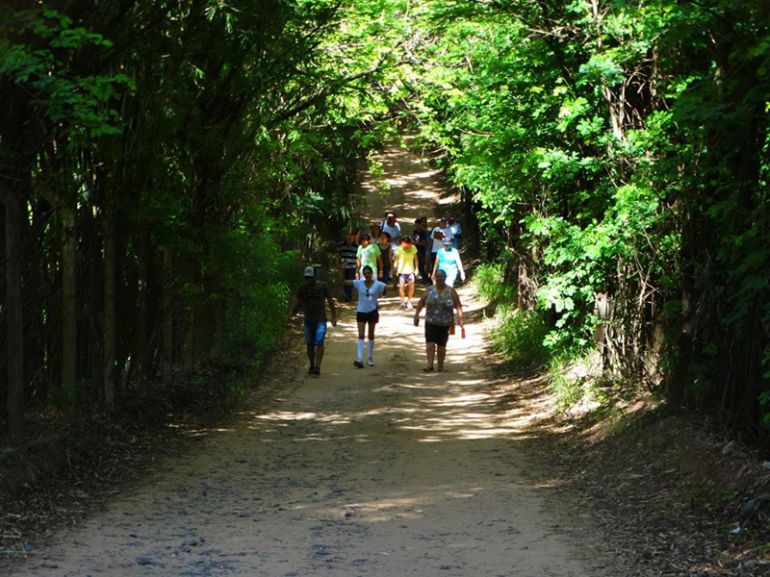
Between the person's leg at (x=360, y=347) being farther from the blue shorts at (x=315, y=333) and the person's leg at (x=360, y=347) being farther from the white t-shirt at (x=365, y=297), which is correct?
the blue shorts at (x=315, y=333)

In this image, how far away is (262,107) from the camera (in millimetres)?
15914

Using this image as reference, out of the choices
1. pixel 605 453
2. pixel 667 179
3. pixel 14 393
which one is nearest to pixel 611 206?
pixel 667 179

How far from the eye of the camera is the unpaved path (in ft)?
24.0

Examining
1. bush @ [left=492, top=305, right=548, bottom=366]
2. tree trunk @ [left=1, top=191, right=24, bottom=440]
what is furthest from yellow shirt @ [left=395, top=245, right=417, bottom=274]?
tree trunk @ [left=1, top=191, right=24, bottom=440]

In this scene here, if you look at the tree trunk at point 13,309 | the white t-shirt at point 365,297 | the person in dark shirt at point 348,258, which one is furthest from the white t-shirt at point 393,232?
the tree trunk at point 13,309

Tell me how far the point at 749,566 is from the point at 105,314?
23.4ft

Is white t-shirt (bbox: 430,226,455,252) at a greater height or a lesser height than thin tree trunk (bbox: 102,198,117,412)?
greater

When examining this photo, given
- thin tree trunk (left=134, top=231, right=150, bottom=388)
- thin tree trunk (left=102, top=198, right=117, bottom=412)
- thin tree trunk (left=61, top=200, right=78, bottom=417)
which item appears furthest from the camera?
thin tree trunk (left=134, top=231, right=150, bottom=388)

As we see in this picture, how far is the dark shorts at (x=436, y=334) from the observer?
699 inches

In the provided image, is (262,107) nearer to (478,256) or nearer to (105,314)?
(105,314)

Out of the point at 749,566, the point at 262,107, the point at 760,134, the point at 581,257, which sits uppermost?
the point at 262,107

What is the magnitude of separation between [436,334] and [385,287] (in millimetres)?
3664

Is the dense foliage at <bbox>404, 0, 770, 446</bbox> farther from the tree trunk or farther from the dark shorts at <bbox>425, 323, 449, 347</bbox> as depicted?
the tree trunk

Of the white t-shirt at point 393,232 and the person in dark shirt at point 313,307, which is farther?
the white t-shirt at point 393,232
